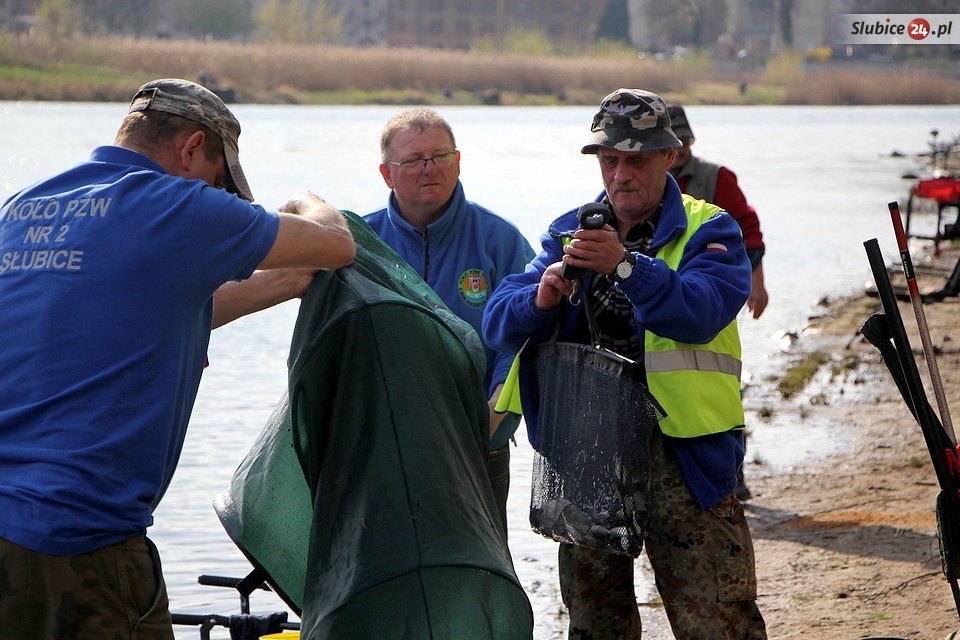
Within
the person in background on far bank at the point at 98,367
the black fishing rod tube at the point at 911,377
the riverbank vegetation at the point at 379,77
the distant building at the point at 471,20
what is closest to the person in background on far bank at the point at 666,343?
the black fishing rod tube at the point at 911,377

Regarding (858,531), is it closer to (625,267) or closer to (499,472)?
(499,472)

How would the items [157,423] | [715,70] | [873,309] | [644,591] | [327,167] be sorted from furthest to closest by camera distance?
[715,70], [327,167], [873,309], [644,591], [157,423]

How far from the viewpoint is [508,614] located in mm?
3105

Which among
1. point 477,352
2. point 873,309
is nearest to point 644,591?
point 477,352

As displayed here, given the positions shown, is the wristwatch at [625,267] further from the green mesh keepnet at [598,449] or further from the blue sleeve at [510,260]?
the blue sleeve at [510,260]

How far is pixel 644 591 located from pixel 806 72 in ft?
321

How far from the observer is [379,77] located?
73.2 m

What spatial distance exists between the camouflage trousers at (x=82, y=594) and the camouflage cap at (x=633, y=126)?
5.51 feet

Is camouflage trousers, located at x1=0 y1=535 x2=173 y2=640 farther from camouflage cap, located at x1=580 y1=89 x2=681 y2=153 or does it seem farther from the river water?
the river water

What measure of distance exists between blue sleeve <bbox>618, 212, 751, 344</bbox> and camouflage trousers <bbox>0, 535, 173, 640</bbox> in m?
1.40

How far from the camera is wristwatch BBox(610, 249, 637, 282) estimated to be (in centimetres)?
345

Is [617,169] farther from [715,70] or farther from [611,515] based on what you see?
[715,70]

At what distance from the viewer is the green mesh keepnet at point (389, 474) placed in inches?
118

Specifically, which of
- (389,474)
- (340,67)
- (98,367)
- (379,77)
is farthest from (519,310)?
(340,67)
